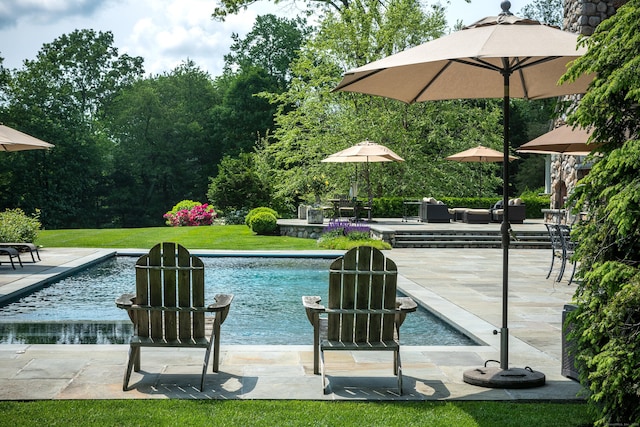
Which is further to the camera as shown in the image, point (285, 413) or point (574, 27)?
point (574, 27)

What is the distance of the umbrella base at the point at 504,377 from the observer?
16.7 ft

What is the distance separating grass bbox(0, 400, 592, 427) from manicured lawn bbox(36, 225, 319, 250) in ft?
44.0

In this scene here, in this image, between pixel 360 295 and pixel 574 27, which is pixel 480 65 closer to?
pixel 360 295

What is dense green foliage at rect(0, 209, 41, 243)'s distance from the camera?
611 inches

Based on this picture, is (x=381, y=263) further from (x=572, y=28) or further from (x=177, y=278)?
(x=572, y=28)

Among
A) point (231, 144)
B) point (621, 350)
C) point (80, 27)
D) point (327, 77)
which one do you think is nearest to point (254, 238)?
point (327, 77)

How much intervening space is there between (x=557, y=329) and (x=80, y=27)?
47244 mm

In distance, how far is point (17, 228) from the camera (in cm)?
1608

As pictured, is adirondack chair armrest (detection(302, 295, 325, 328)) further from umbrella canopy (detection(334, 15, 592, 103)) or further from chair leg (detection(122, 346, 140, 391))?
umbrella canopy (detection(334, 15, 592, 103))

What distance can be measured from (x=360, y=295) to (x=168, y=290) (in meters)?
1.39

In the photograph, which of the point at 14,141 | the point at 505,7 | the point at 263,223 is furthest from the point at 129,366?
the point at 263,223

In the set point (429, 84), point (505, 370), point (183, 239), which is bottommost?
point (183, 239)

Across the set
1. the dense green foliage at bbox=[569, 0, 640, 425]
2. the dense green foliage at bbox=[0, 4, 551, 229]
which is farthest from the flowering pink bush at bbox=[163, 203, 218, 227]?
the dense green foliage at bbox=[569, 0, 640, 425]

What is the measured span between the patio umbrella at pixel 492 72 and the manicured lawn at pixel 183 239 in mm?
12094
